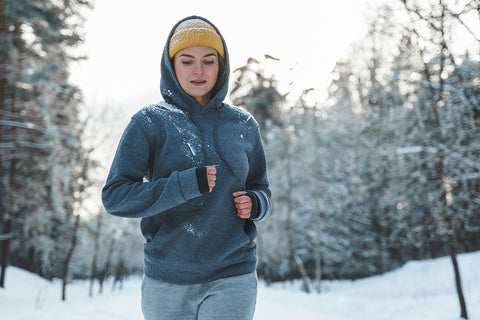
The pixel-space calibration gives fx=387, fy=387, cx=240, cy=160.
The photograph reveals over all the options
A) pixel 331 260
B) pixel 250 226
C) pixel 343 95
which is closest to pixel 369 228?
pixel 331 260

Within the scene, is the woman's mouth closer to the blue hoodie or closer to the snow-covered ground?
the blue hoodie

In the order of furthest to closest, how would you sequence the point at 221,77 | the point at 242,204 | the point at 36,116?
1. the point at 36,116
2. the point at 221,77
3. the point at 242,204

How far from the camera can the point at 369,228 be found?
25.4 m

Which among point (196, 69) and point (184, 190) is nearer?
point (184, 190)

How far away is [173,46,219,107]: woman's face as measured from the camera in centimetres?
181

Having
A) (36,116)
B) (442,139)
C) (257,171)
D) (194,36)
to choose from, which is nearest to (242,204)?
(257,171)

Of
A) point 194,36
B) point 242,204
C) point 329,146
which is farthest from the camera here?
point 329,146

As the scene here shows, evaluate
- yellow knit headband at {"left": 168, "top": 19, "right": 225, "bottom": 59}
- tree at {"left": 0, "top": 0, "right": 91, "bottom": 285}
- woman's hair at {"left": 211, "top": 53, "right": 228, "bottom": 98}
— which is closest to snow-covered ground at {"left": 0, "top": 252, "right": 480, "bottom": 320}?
tree at {"left": 0, "top": 0, "right": 91, "bottom": 285}

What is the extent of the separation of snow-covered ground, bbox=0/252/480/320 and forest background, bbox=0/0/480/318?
1.37 m

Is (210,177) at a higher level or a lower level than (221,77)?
lower

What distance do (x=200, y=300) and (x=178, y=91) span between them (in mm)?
946

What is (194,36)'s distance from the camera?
5.90 ft

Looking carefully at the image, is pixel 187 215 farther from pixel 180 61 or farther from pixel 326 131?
pixel 326 131

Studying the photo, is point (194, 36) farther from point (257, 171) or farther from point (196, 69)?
point (257, 171)
